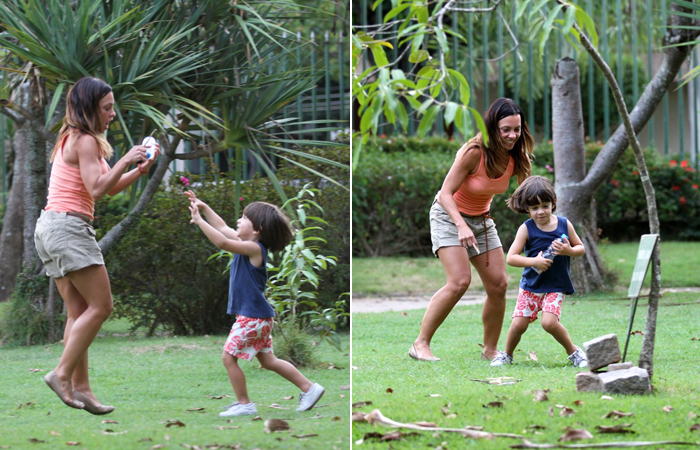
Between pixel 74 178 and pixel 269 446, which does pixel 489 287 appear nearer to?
pixel 269 446

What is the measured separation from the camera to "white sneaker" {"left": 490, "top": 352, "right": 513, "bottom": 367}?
13.8 feet

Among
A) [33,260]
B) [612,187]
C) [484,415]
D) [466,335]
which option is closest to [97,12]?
[33,260]

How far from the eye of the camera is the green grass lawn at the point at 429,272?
8.51 meters

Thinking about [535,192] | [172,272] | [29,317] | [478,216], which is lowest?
[29,317]

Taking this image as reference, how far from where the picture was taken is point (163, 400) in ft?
12.9

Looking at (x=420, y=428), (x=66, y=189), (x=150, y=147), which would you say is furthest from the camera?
(x=66, y=189)

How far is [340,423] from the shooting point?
10.7 ft

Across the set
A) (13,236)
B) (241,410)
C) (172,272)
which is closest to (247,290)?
(241,410)

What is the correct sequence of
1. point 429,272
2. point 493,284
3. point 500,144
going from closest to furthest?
point 500,144, point 493,284, point 429,272

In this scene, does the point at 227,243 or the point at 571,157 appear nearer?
the point at 227,243

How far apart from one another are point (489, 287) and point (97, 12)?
123 inches

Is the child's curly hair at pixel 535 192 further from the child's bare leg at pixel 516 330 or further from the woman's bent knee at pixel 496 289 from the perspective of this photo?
the child's bare leg at pixel 516 330

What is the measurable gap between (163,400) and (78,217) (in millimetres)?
1069

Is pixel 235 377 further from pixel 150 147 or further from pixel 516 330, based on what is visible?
pixel 516 330
